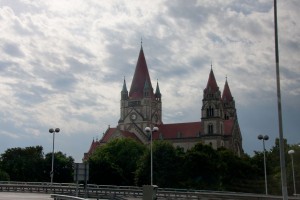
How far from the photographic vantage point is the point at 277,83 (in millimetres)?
21078

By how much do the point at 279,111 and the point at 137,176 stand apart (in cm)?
5648

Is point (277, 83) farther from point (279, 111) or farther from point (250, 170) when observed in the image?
point (250, 170)

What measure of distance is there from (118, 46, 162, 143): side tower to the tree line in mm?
36829

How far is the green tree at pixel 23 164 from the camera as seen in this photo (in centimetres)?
8506

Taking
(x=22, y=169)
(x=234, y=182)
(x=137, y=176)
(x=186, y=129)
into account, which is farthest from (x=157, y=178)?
(x=186, y=129)

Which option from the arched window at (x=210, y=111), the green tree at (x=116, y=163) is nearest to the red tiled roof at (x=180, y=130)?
the arched window at (x=210, y=111)

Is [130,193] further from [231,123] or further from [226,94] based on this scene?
[226,94]

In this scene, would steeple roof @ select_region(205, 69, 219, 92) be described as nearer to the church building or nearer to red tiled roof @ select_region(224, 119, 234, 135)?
the church building

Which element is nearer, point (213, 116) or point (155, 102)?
point (213, 116)

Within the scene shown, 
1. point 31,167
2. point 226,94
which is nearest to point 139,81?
point 226,94

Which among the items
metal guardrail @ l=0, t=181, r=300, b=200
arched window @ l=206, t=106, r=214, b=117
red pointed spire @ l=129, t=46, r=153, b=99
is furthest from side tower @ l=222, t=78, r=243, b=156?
metal guardrail @ l=0, t=181, r=300, b=200

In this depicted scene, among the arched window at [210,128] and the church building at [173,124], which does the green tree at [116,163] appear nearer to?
the church building at [173,124]

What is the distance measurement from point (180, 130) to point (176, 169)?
6105 centimetres

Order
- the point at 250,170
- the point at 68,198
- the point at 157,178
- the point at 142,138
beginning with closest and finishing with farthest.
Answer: the point at 68,198 → the point at 157,178 → the point at 250,170 → the point at 142,138
